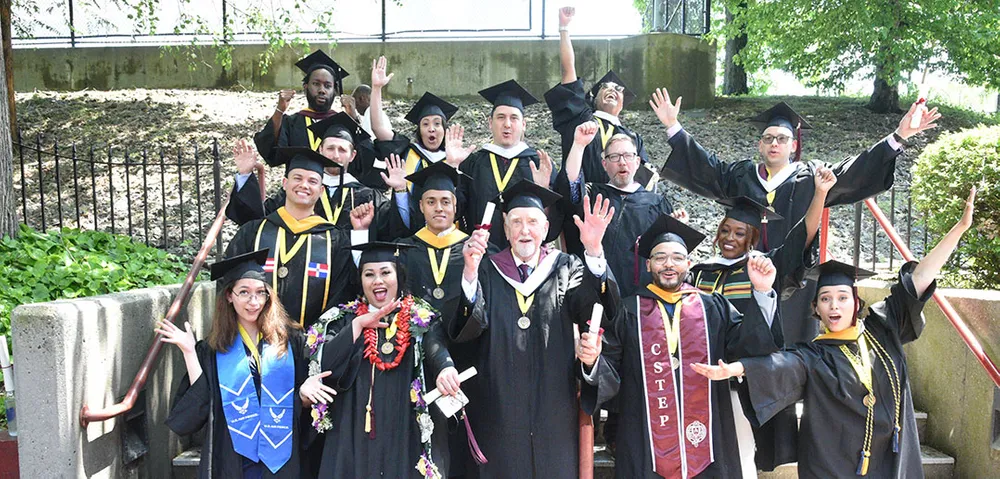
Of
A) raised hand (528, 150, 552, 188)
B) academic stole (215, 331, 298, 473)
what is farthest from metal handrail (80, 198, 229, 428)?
raised hand (528, 150, 552, 188)

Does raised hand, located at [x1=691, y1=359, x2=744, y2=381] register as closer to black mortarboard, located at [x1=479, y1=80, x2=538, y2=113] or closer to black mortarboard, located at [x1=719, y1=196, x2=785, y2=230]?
black mortarboard, located at [x1=719, y1=196, x2=785, y2=230]

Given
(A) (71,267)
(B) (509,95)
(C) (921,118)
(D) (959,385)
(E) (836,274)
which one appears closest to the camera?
(E) (836,274)

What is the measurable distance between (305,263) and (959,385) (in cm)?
407

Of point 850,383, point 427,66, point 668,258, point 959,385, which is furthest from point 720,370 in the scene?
point 427,66

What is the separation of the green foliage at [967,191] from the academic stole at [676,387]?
290 centimetres

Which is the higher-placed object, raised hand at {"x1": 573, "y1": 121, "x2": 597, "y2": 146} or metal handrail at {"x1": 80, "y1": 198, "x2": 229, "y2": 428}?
raised hand at {"x1": 573, "y1": 121, "x2": 597, "y2": 146}

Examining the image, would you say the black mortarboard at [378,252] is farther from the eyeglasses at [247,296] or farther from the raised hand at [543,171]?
the raised hand at [543,171]

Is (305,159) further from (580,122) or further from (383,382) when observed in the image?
(580,122)

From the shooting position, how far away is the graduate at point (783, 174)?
5.31m

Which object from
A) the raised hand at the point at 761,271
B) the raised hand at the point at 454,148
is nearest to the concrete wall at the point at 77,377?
the raised hand at the point at 454,148

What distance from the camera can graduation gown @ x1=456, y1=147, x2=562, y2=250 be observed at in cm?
555

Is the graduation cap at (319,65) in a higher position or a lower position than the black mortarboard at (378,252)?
higher

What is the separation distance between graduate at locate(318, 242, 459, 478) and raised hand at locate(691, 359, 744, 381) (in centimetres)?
A: 121

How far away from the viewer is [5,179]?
6.91m
